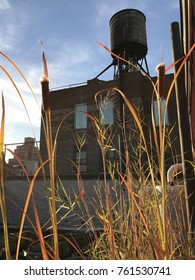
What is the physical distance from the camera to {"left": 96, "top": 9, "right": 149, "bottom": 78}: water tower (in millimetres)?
15898

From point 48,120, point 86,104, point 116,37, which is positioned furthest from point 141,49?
point 48,120

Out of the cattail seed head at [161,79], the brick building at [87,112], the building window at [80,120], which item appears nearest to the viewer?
the cattail seed head at [161,79]

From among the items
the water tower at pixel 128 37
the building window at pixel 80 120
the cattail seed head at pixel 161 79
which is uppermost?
the water tower at pixel 128 37

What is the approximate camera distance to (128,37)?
15867 millimetres

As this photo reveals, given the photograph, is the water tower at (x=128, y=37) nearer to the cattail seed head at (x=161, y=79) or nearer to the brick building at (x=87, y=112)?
the brick building at (x=87, y=112)

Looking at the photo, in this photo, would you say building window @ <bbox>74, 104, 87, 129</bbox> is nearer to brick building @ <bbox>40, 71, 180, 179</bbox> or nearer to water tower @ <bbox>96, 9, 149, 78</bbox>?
brick building @ <bbox>40, 71, 180, 179</bbox>

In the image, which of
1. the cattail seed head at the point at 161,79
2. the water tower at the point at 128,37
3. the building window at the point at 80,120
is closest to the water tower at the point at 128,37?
the water tower at the point at 128,37

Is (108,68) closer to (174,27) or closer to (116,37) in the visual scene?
(116,37)

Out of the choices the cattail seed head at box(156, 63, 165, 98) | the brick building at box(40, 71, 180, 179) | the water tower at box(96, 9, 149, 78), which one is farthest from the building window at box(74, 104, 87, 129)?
the cattail seed head at box(156, 63, 165, 98)

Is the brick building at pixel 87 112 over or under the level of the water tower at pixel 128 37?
under

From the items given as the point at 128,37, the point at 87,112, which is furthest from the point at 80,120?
the point at 128,37

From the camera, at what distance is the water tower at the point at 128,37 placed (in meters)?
15.9
